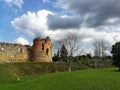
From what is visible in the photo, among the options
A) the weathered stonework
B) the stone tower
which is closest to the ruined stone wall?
the weathered stonework

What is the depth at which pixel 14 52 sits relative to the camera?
246 feet

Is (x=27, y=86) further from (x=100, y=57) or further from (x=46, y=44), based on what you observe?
(x=100, y=57)

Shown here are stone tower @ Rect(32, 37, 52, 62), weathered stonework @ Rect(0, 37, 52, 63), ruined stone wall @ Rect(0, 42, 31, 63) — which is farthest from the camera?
stone tower @ Rect(32, 37, 52, 62)

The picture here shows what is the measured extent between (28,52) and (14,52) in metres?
4.97

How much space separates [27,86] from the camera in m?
35.2

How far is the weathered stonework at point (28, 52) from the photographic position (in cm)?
7296

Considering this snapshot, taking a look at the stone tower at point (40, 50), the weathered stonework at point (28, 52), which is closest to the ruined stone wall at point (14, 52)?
the weathered stonework at point (28, 52)

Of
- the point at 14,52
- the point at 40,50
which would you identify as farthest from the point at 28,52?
the point at 14,52

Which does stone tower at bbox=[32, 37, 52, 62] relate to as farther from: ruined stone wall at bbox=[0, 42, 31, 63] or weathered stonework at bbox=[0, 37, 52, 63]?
ruined stone wall at bbox=[0, 42, 31, 63]

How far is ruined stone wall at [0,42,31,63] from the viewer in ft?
235

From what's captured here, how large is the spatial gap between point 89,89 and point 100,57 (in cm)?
7021

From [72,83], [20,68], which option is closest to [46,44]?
[20,68]

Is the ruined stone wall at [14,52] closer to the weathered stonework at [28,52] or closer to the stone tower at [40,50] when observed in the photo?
the weathered stonework at [28,52]

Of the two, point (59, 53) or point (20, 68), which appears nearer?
point (20, 68)
